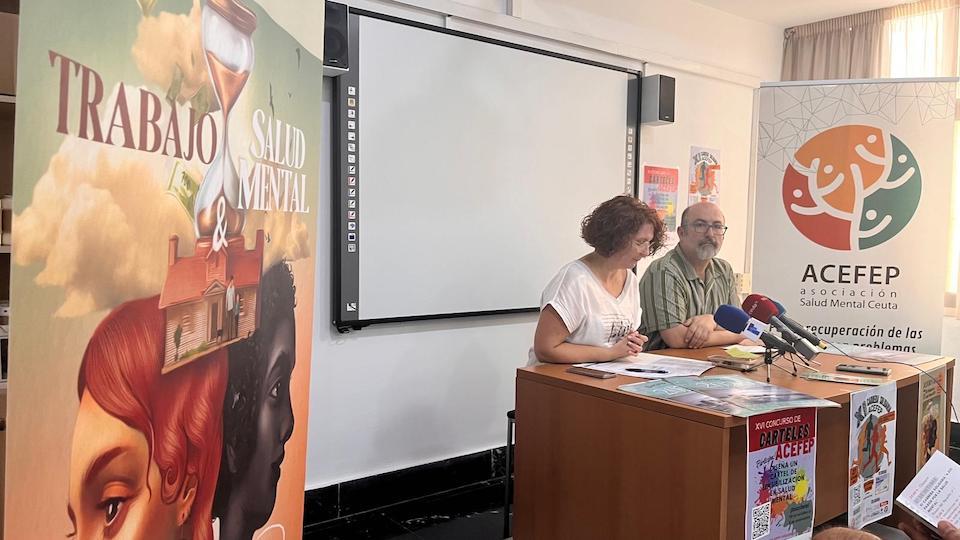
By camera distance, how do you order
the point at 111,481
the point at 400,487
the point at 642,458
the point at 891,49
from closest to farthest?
the point at 111,481 < the point at 642,458 < the point at 400,487 < the point at 891,49

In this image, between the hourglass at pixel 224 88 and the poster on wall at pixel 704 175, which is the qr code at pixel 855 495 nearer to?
the hourglass at pixel 224 88

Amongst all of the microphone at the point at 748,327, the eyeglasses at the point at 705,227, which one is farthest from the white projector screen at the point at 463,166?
the microphone at the point at 748,327

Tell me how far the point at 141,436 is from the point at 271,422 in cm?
40

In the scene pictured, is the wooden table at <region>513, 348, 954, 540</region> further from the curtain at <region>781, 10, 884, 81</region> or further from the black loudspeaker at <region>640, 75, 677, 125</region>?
the curtain at <region>781, 10, 884, 81</region>

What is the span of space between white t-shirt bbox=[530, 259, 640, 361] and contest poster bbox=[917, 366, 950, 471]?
3.21ft

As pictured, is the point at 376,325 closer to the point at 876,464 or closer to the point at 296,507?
the point at 296,507

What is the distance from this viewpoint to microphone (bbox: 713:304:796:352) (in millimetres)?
1989

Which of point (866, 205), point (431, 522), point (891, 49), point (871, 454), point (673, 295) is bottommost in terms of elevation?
point (431, 522)

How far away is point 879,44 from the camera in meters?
4.16

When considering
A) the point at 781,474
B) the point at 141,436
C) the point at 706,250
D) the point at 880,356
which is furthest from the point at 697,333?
the point at 141,436

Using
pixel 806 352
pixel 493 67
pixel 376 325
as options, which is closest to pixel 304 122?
pixel 806 352

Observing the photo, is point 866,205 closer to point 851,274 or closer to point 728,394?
point 851,274

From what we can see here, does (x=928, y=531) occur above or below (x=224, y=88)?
below

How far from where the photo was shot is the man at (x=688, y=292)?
2.56 metres
